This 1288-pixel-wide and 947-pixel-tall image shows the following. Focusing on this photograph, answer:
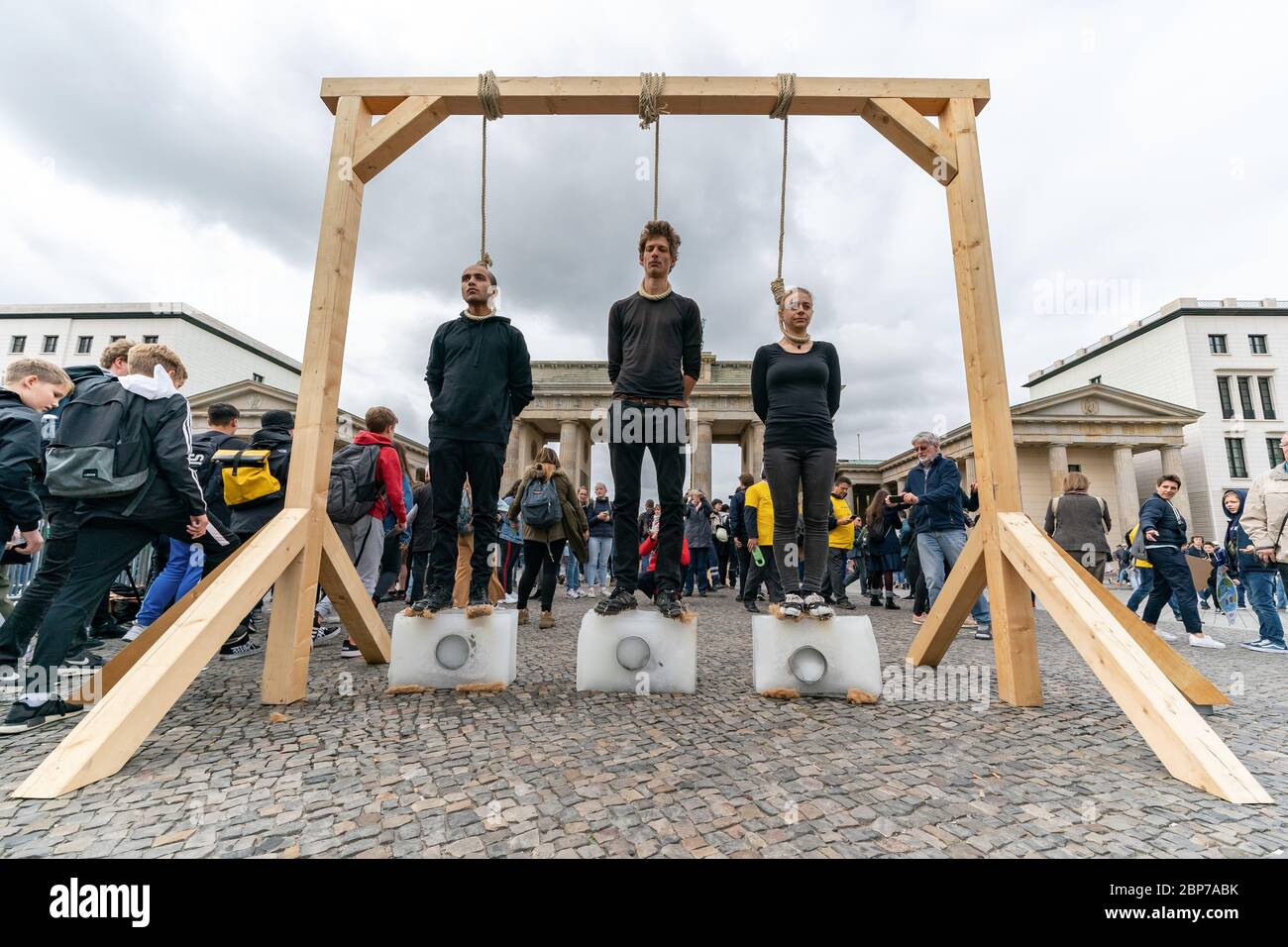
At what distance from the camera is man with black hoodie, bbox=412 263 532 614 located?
12.3 feet

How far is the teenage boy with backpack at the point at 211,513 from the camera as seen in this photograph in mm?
4871

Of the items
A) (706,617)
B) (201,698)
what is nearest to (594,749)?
(201,698)

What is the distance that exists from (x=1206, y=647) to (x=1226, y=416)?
49618 millimetres

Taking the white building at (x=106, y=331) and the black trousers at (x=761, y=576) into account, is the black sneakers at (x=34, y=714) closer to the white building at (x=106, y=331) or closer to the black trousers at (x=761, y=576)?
the black trousers at (x=761, y=576)

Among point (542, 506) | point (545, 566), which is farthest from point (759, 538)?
point (542, 506)

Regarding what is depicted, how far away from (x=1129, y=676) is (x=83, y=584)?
210 inches

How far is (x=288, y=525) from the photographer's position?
3.32 m

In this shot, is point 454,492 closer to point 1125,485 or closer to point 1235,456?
point 1125,485

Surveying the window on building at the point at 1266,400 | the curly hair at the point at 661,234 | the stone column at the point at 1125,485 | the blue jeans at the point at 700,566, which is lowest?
the blue jeans at the point at 700,566

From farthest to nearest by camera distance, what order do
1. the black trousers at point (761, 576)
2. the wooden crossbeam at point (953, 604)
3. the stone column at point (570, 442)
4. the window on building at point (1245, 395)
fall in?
the window on building at point (1245, 395), the stone column at point (570, 442), the black trousers at point (761, 576), the wooden crossbeam at point (953, 604)

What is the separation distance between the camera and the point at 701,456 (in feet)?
118

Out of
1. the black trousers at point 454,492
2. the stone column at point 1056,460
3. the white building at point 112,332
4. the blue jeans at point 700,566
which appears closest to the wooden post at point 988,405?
the black trousers at point 454,492

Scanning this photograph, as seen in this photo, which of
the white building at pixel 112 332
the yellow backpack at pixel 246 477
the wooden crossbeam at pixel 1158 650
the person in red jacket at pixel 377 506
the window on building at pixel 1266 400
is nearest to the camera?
the wooden crossbeam at pixel 1158 650

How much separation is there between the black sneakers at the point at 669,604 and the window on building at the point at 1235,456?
54.5 m
